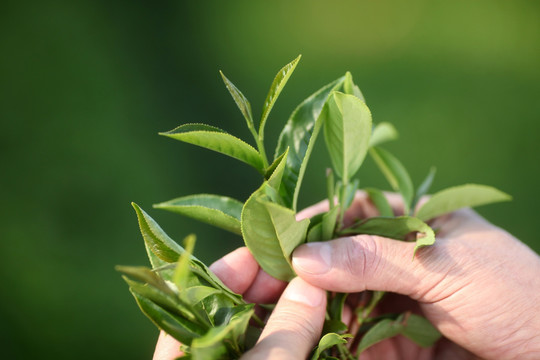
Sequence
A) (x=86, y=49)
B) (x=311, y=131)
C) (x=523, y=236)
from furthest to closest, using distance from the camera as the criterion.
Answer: (x=523, y=236) < (x=86, y=49) < (x=311, y=131)

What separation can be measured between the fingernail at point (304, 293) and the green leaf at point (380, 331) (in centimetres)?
13

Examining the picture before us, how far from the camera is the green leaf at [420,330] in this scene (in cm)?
95

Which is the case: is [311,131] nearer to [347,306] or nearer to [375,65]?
[347,306]

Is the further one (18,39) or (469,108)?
(469,108)

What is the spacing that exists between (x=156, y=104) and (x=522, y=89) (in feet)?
5.11

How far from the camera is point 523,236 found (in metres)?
2.08

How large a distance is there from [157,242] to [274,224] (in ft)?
0.53

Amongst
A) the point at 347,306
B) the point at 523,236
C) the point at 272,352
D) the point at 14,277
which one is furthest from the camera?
the point at 523,236

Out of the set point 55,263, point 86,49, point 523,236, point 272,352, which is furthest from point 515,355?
point 86,49

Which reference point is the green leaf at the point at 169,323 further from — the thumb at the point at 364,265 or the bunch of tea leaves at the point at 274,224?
the thumb at the point at 364,265

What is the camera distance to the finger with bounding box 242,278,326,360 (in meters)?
0.64

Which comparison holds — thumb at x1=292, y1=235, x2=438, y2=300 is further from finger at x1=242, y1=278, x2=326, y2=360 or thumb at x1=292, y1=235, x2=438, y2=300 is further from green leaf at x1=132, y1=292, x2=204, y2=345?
green leaf at x1=132, y1=292, x2=204, y2=345

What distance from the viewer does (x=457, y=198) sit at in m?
0.92

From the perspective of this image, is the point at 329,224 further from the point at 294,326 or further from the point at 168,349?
the point at 168,349
